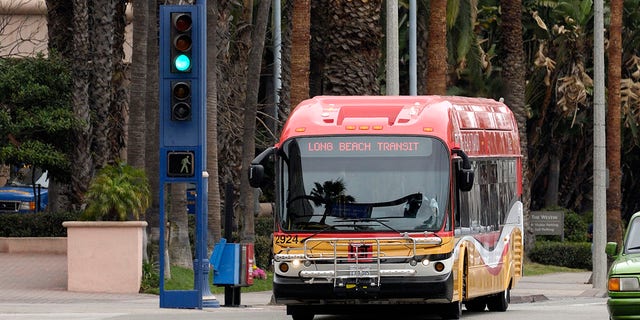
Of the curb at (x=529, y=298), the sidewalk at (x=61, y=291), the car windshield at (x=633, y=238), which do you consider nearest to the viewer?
the car windshield at (x=633, y=238)

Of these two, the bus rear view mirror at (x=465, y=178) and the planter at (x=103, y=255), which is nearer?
the bus rear view mirror at (x=465, y=178)

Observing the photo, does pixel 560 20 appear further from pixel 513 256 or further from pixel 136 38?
pixel 513 256

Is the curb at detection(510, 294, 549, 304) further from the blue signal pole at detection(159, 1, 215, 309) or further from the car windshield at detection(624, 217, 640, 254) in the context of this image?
the car windshield at detection(624, 217, 640, 254)

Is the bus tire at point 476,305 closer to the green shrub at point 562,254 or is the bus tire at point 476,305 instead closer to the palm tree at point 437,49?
the palm tree at point 437,49

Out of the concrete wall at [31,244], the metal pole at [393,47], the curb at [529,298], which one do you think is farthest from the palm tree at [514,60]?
the metal pole at [393,47]

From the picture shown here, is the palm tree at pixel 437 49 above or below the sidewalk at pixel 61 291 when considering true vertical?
above

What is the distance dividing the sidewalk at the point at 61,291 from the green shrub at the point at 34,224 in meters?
1.77

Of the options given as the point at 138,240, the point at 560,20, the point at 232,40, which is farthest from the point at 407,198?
the point at 560,20

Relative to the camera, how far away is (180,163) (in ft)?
72.9

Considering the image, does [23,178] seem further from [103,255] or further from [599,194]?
[103,255]

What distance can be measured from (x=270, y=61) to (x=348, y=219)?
4027 cm

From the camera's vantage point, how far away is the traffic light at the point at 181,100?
2211 cm

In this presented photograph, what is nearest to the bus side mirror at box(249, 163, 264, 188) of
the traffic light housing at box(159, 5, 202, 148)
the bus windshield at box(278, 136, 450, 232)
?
the bus windshield at box(278, 136, 450, 232)

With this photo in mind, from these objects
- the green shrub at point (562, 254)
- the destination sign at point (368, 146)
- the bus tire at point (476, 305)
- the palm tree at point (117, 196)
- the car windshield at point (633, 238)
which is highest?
the destination sign at point (368, 146)
